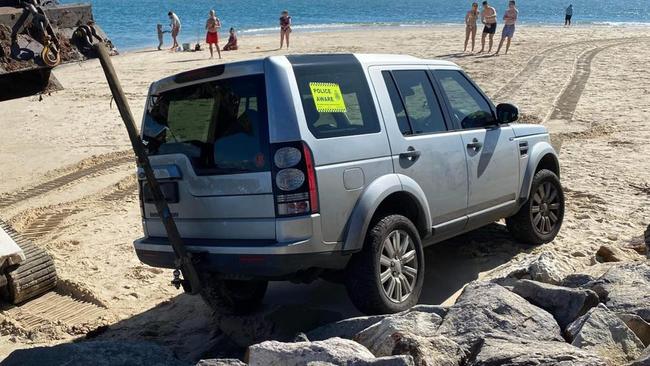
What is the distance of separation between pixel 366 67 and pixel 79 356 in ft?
9.25

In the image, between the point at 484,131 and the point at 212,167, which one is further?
the point at 484,131

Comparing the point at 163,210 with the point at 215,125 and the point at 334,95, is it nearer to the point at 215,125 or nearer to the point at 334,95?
the point at 215,125

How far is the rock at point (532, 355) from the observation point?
3.45m

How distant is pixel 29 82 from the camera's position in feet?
18.4

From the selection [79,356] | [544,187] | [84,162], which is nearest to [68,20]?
[79,356]

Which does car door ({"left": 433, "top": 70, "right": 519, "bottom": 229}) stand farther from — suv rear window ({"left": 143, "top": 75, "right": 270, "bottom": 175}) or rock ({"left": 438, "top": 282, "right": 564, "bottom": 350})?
suv rear window ({"left": 143, "top": 75, "right": 270, "bottom": 175})

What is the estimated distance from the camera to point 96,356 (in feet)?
14.1

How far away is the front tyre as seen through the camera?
272 inches

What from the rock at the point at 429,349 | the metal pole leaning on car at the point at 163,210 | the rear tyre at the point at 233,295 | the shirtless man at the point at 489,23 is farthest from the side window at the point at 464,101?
the shirtless man at the point at 489,23

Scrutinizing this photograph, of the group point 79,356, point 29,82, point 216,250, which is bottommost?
point 79,356

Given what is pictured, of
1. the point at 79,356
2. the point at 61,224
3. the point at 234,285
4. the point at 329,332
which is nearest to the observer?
the point at 79,356

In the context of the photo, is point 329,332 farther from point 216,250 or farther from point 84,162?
point 84,162

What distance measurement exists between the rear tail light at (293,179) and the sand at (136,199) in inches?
55.7

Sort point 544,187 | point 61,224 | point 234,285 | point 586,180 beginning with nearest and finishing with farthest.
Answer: point 234,285 → point 544,187 → point 61,224 → point 586,180
